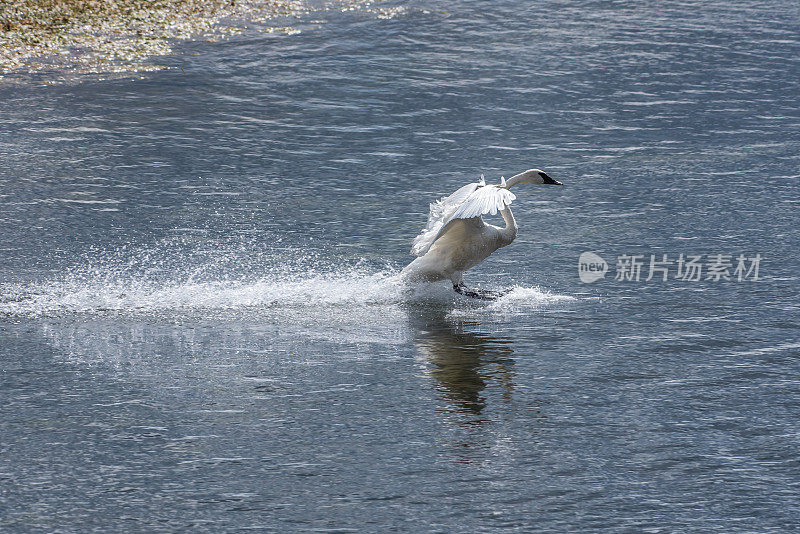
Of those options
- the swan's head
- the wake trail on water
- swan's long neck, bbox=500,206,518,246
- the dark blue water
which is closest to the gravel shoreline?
the dark blue water

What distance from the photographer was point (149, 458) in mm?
6941

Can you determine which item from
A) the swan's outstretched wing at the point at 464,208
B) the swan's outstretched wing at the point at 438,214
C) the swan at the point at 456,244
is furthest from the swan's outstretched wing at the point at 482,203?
the swan's outstretched wing at the point at 438,214

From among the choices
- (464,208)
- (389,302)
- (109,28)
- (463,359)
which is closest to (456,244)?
(464,208)

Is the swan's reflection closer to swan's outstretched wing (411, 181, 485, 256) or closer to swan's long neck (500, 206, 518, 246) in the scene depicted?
swan's outstretched wing (411, 181, 485, 256)

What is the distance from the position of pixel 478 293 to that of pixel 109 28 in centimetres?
1176

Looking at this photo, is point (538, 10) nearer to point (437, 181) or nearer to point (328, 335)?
point (437, 181)

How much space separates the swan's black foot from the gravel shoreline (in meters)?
9.22

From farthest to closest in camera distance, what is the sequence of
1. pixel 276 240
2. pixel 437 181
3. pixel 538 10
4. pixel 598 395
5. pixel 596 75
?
pixel 538 10
pixel 596 75
pixel 437 181
pixel 276 240
pixel 598 395

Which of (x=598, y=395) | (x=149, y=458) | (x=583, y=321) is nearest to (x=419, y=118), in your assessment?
(x=583, y=321)

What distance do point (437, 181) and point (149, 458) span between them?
6874 millimetres

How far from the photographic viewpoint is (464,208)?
9555 mm

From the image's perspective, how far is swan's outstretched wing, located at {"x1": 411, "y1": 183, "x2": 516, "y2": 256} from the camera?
31.1ft

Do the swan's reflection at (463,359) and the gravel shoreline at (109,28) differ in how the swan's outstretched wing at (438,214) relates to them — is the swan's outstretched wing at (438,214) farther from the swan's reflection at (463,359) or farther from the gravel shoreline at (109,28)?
the gravel shoreline at (109,28)

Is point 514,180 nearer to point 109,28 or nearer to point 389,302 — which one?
point 389,302
